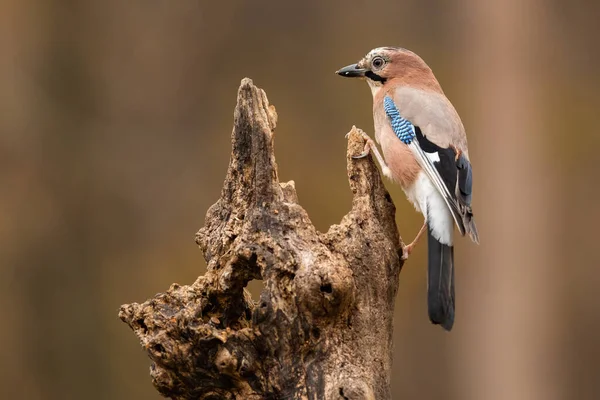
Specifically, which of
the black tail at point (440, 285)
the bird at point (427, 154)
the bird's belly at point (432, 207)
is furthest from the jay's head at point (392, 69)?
the black tail at point (440, 285)

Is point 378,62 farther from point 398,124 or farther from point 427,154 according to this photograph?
point 427,154

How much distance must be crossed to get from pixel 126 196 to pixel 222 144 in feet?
2.43

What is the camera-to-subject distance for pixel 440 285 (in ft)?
10.0

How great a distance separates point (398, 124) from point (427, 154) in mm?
233

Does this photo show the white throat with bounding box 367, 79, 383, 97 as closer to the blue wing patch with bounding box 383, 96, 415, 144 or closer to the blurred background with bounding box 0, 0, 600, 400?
the blue wing patch with bounding box 383, 96, 415, 144

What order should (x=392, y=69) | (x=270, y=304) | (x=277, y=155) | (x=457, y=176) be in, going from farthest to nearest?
(x=277, y=155)
(x=392, y=69)
(x=457, y=176)
(x=270, y=304)

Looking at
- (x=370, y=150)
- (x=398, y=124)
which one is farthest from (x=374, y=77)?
(x=370, y=150)

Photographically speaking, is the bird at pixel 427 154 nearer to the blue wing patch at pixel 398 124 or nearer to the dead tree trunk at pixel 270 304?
the blue wing patch at pixel 398 124
